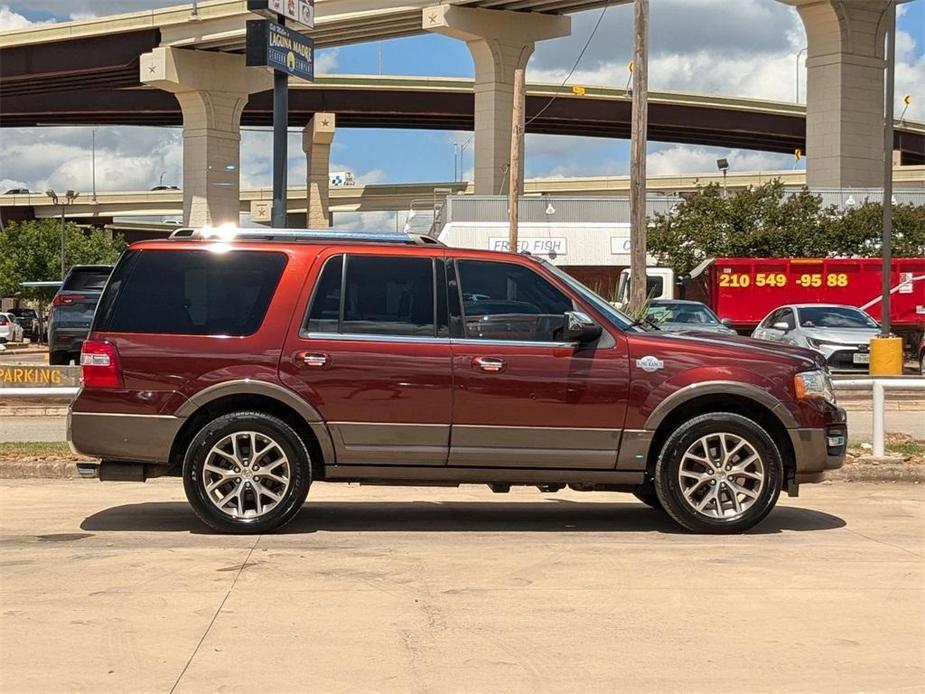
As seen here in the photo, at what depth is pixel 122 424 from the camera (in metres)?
7.93

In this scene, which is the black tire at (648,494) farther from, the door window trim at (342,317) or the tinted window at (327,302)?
the tinted window at (327,302)

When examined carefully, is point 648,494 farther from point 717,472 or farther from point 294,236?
point 294,236

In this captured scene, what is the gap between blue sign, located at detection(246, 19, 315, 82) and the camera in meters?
20.5

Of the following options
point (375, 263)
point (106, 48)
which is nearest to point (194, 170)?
point (106, 48)

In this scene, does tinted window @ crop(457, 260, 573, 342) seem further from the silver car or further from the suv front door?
the silver car

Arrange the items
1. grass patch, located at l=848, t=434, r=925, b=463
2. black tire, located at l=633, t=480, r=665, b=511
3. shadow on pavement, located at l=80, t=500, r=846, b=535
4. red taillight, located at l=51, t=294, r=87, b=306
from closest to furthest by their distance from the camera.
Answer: shadow on pavement, located at l=80, t=500, r=846, b=535, black tire, located at l=633, t=480, r=665, b=511, grass patch, located at l=848, t=434, r=925, b=463, red taillight, located at l=51, t=294, r=87, b=306

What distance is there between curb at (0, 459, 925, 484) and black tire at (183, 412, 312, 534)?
A: 11.4 feet

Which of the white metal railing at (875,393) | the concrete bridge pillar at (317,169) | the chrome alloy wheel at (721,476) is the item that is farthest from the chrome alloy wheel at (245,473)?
the concrete bridge pillar at (317,169)

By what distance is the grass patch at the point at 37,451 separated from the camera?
11156 millimetres

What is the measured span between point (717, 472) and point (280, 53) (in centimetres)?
1495

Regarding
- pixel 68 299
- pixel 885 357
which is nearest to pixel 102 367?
pixel 68 299

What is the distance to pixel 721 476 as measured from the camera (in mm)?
8031

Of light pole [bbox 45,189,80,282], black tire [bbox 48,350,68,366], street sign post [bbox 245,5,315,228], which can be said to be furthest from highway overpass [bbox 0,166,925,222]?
black tire [bbox 48,350,68,366]

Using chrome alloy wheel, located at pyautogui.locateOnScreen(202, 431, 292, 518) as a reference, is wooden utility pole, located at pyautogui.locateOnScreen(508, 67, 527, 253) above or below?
above
